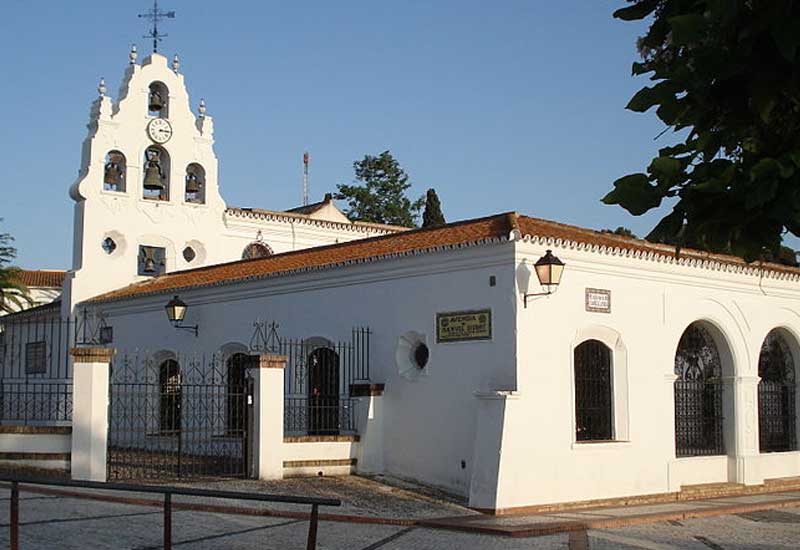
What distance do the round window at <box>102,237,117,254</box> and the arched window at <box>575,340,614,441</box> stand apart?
13.5 metres

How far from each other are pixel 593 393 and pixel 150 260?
1365cm

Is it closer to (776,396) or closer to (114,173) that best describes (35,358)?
(114,173)

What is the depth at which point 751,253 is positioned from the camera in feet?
15.0

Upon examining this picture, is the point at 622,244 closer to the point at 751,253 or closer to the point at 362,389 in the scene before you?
the point at 362,389

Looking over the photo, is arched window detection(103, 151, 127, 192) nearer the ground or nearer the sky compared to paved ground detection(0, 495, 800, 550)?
nearer the sky

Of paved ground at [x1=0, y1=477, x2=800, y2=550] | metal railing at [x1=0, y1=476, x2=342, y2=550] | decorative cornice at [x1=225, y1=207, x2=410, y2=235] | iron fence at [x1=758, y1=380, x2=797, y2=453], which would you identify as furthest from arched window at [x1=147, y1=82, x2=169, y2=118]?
metal railing at [x1=0, y1=476, x2=342, y2=550]

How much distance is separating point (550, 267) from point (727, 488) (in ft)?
20.7

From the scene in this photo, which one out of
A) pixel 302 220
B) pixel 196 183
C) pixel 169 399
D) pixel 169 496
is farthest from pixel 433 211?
pixel 169 496

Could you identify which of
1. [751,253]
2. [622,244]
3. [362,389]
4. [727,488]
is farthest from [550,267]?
[751,253]

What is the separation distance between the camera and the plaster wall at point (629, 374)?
1521 centimetres

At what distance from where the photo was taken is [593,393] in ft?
54.5

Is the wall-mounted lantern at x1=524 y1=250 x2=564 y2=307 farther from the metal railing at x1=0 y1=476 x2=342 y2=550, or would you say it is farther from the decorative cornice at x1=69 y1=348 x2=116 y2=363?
the metal railing at x1=0 y1=476 x2=342 y2=550

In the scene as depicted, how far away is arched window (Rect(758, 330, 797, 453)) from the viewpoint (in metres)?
20.1

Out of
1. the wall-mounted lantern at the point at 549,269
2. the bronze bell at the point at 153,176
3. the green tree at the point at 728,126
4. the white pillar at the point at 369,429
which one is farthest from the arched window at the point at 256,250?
the green tree at the point at 728,126
